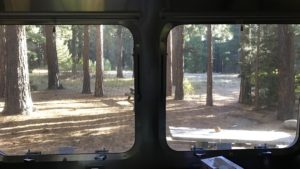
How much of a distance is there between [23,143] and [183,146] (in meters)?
1.07

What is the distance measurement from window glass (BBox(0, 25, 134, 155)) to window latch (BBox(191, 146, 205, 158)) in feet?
1.56

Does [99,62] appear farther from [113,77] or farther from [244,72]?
[244,72]

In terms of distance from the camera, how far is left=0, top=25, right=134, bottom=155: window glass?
257 cm

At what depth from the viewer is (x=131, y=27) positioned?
2604 millimetres

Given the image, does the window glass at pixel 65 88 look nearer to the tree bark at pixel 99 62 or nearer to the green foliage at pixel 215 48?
the tree bark at pixel 99 62

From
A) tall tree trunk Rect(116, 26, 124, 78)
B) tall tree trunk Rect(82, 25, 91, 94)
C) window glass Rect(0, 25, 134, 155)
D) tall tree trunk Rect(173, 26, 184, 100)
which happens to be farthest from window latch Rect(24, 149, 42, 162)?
tall tree trunk Rect(173, 26, 184, 100)

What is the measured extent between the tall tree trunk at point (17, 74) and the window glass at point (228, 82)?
3.07 feet

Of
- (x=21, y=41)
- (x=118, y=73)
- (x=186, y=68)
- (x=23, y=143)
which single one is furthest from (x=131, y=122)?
(x=21, y=41)

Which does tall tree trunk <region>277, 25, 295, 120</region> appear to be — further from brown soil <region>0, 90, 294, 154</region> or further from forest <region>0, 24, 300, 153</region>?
brown soil <region>0, 90, 294, 154</region>

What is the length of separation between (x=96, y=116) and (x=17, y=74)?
582 millimetres

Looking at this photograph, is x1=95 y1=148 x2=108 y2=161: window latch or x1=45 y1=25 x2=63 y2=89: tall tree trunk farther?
x1=95 y1=148 x2=108 y2=161: window latch

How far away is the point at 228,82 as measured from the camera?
269cm

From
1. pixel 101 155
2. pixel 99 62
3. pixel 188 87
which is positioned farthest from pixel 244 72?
pixel 101 155

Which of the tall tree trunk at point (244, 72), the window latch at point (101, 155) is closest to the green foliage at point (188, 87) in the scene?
the tall tree trunk at point (244, 72)
